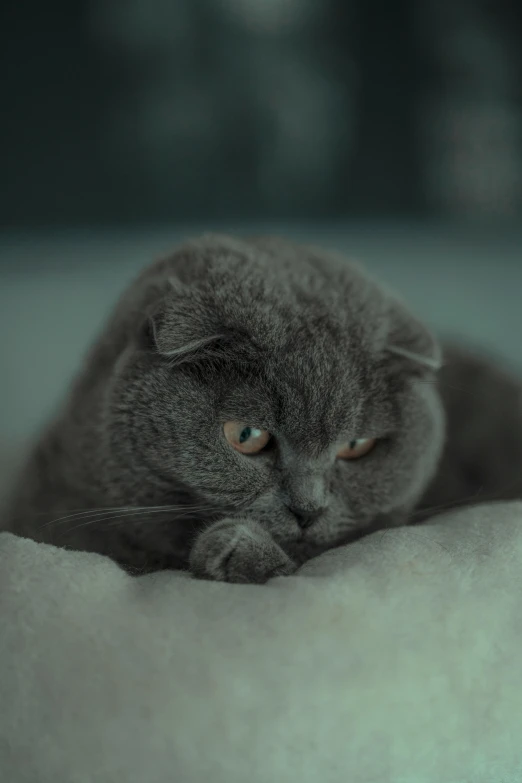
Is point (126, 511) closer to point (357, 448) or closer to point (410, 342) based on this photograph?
point (357, 448)

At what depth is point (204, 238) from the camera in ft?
4.42

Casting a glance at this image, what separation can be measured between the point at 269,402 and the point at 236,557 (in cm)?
22

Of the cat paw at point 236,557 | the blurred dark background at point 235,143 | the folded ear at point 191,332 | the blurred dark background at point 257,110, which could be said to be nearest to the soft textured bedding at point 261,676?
the cat paw at point 236,557

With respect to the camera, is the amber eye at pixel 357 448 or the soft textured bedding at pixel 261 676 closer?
the soft textured bedding at pixel 261 676

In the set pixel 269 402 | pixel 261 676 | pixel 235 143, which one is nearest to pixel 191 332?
pixel 269 402

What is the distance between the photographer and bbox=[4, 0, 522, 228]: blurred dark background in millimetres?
2133

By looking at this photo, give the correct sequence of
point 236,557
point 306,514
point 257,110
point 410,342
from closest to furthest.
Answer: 1. point 236,557
2. point 306,514
3. point 410,342
4. point 257,110

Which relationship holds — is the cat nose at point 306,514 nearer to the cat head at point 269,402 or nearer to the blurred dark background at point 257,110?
the cat head at point 269,402

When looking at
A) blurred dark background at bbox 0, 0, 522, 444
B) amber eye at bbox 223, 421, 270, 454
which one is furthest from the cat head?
blurred dark background at bbox 0, 0, 522, 444

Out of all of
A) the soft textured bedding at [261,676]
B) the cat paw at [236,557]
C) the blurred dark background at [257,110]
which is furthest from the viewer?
the blurred dark background at [257,110]

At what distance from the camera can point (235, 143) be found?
2314 mm

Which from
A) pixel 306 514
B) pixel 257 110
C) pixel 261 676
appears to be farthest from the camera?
pixel 257 110

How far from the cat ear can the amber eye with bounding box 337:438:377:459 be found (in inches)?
5.3

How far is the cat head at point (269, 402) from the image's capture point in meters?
1.03
